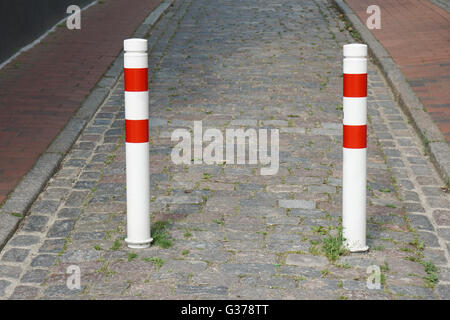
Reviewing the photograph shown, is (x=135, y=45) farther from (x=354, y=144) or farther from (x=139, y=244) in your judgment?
(x=354, y=144)

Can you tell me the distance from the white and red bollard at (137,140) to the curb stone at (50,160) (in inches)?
31.4

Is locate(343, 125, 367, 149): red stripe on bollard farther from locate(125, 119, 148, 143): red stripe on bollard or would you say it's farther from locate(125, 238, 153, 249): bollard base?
locate(125, 238, 153, 249): bollard base

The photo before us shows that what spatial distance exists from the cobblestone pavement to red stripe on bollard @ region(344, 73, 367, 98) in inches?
34.9

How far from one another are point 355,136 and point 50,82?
15.2 ft

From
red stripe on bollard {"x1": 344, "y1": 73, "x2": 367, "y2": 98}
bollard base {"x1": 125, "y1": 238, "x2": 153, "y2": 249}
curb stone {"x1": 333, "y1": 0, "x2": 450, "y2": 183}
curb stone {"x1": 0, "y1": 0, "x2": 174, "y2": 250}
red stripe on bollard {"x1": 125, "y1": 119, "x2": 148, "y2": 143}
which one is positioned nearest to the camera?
red stripe on bollard {"x1": 344, "y1": 73, "x2": 367, "y2": 98}

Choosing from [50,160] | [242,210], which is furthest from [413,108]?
[50,160]

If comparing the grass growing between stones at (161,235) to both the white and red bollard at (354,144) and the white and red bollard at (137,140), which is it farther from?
the white and red bollard at (354,144)

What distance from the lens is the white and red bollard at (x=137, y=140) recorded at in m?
4.20

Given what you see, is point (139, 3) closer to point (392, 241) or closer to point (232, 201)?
point (232, 201)

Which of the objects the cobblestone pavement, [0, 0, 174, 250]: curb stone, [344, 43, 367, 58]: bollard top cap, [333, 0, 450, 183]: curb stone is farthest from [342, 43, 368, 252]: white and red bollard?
[0, 0, 174, 250]: curb stone

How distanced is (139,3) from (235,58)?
414 centimetres

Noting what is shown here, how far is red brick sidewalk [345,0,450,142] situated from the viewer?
738cm

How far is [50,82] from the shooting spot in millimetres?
8039

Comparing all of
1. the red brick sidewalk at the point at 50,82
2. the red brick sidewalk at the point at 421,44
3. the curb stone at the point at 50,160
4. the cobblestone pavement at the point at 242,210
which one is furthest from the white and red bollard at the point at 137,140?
the red brick sidewalk at the point at 421,44
